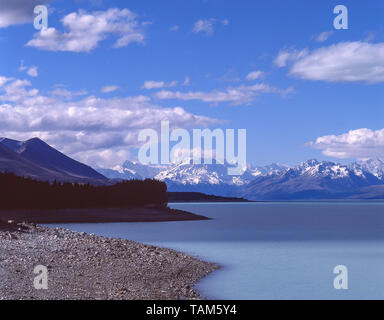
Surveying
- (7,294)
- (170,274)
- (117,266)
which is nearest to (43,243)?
(117,266)

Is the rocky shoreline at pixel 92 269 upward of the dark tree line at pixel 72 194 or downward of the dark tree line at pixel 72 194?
downward

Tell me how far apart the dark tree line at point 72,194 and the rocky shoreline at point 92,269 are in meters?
89.7

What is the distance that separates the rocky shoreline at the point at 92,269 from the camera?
1253 inches

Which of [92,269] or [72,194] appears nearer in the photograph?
[92,269]

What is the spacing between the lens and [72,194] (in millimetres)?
168250

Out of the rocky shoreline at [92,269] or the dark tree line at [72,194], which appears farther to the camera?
the dark tree line at [72,194]

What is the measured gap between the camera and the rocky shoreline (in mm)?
31828

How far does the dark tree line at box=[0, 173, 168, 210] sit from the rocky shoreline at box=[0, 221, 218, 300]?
8969cm

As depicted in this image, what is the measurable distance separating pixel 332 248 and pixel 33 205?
104m

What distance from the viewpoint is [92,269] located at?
41.7 metres

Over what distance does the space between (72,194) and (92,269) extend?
428 feet

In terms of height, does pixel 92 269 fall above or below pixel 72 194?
below

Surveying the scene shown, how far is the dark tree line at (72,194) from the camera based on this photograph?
490ft

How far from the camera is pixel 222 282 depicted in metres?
43.1
